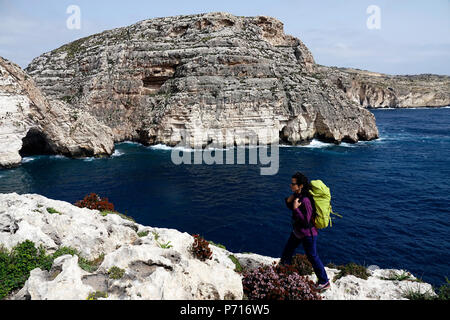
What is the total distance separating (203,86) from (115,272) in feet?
169

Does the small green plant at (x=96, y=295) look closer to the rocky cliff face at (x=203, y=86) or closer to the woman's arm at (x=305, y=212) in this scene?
the woman's arm at (x=305, y=212)

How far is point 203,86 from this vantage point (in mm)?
55344

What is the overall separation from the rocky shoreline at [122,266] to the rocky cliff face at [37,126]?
34873 millimetres

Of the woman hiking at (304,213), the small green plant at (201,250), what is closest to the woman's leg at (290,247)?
the woman hiking at (304,213)

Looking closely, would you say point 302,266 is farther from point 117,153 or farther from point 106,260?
point 117,153

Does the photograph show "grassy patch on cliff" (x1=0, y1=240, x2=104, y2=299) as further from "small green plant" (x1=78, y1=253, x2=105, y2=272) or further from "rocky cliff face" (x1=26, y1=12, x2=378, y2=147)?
"rocky cliff face" (x1=26, y1=12, x2=378, y2=147)

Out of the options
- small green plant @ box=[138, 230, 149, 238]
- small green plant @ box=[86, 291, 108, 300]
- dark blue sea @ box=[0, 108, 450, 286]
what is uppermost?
small green plant @ box=[86, 291, 108, 300]

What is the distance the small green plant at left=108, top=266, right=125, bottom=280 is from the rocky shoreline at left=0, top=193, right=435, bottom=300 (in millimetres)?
30

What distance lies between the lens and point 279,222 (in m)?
23.8

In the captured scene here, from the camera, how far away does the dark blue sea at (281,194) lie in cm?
2011

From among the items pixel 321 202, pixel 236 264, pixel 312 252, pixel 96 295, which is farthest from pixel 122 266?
pixel 321 202

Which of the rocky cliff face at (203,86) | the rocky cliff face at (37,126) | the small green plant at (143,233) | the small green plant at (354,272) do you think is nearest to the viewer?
the small green plant at (354,272)

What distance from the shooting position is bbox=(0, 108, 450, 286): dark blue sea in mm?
20109

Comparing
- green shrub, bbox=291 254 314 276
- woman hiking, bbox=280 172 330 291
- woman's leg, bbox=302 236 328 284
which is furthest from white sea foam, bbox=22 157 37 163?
woman's leg, bbox=302 236 328 284
